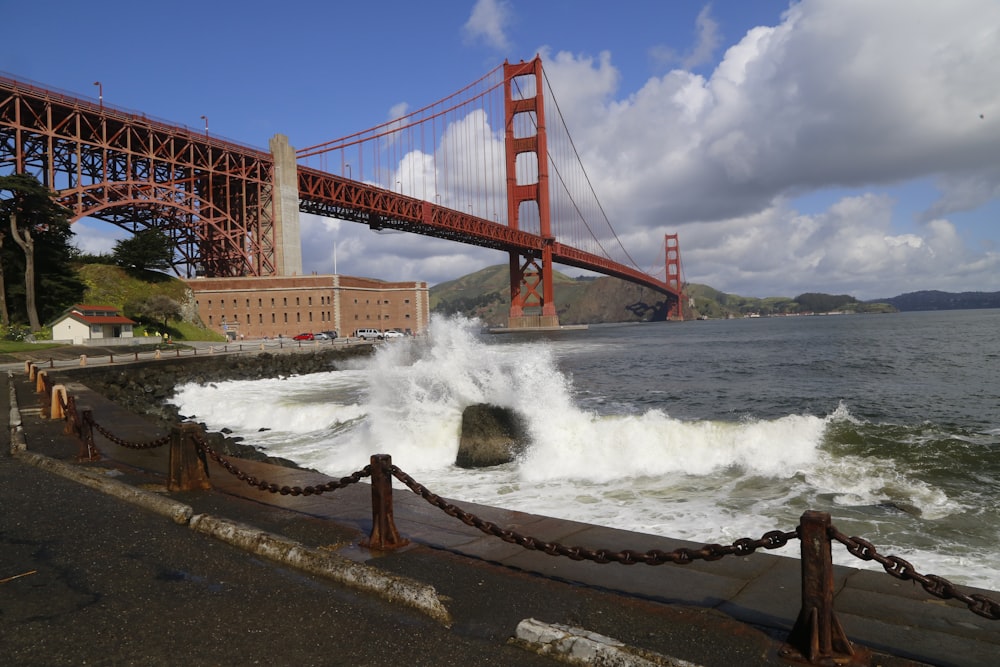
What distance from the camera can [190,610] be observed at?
3.75 m

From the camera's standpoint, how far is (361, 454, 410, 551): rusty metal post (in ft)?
15.4

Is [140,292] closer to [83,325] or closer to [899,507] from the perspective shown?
[83,325]

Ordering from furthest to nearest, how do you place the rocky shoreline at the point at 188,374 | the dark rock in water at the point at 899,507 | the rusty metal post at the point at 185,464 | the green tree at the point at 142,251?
Answer: the green tree at the point at 142,251
the rocky shoreline at the point at 188,374
the dark rock in water at the point at 899,507
the rusty metal post at the point at 185,464

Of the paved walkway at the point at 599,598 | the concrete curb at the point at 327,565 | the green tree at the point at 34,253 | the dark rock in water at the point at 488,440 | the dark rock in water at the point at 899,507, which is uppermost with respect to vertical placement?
the green tree at the point at 34,253

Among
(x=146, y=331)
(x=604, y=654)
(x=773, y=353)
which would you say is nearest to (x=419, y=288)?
(x=146, y=331)

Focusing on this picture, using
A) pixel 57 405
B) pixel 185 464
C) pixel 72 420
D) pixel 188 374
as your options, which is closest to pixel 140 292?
pixel 188 374

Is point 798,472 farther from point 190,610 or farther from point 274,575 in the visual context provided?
point 190,610

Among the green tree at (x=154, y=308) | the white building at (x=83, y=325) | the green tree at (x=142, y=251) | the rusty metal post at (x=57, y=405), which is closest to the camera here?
the rusty metal post at (x=57, y=405)

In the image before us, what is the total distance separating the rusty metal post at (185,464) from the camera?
666 centimetres

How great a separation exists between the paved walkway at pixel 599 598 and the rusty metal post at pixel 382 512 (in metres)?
0.12

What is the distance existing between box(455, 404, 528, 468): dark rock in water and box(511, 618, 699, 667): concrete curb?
756 cm

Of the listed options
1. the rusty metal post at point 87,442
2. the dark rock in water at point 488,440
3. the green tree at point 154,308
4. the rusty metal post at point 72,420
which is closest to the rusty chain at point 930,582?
the dark rock in water at point 488,440

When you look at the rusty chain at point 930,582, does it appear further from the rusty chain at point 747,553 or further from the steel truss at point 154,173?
the steel truss at point 154,173

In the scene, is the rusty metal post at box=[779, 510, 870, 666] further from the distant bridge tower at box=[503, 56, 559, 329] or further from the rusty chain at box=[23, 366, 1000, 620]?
the distant bridge tower at box=[503, 56, 559, 329]
